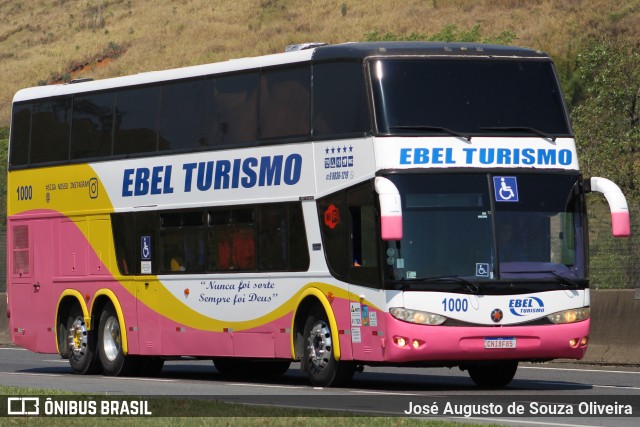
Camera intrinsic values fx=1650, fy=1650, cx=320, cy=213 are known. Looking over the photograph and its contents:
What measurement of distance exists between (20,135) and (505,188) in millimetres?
9963

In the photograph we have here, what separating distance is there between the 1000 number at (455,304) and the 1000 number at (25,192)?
9504 mm

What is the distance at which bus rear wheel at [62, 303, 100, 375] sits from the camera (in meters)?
24.3

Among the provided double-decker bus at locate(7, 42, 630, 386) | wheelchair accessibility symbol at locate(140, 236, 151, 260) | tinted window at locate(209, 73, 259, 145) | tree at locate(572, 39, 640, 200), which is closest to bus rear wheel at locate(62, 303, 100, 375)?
double-decker bus at locate(7, 42, 630, 386)

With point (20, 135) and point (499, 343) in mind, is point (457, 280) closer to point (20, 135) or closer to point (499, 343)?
point (499, 343)

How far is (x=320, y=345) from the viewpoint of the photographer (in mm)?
19703

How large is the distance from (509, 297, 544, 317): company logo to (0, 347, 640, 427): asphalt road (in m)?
0.90

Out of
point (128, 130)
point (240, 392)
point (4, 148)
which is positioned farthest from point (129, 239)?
point (4, 148)

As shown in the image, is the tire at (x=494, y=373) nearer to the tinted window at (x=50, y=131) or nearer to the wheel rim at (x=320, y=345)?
the wheel rim at (x=320, y=345)

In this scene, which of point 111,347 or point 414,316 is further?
point 111,347

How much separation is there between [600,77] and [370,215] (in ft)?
88.8

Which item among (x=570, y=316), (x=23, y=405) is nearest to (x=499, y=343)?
(x=570, y=316)

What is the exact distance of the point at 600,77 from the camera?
44688 millimetres

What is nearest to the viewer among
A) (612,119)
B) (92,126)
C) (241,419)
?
(241,419)

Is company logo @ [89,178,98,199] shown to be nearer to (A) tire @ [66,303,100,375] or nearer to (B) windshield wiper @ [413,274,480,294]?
(A) tire @ [66,303,100,375]
